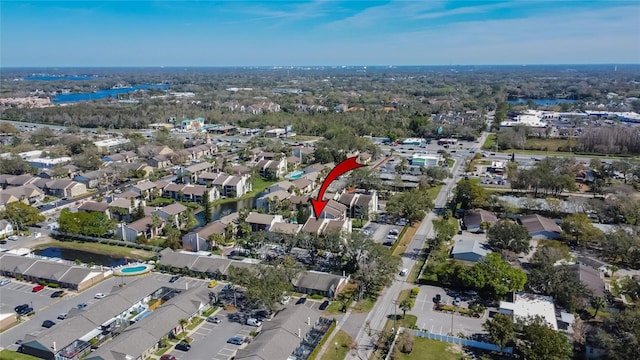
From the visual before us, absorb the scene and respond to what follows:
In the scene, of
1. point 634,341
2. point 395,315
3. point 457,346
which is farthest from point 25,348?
point 634,341

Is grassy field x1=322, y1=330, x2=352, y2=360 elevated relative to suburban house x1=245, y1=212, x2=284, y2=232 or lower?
lower

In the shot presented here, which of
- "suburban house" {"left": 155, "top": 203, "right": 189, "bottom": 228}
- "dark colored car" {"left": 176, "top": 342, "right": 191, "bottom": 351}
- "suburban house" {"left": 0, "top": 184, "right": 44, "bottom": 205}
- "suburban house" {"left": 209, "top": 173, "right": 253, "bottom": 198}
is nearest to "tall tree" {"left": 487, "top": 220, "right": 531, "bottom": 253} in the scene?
"dark colored car" {"left": 176, "top": 342, "right": 191, "bottom": 351}

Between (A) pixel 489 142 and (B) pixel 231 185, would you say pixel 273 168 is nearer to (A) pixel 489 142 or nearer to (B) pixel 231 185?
(B) pixel 231 185

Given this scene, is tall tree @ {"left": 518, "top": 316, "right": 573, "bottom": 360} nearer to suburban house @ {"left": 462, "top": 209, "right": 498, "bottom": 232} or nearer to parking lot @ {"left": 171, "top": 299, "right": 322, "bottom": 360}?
parking lot @ {"left": 171, "top": 299, "right": 322, "bottom": 360}

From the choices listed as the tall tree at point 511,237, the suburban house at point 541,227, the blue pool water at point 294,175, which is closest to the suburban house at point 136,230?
the blue pool water at point 294,175

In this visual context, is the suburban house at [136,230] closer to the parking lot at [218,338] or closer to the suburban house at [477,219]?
the parking lot at [218,338]

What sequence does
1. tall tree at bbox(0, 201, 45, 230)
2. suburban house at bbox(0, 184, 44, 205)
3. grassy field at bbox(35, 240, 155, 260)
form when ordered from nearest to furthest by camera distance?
grassy field at bbox(35, 240, 155, 260) → tall tree at bbox(0, 201, 45, 230) → suburban house at bbox(0, 184, 44, 205)

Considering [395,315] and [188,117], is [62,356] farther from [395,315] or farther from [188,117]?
[188,117]
